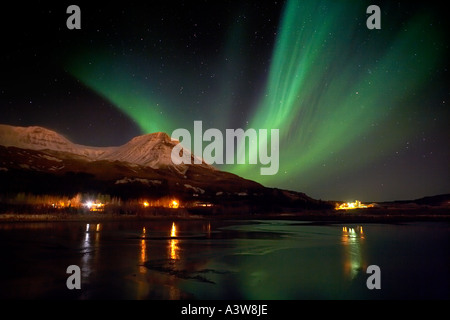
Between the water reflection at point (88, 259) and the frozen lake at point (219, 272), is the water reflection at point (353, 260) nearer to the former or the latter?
the frozen lake at point (219, 272)

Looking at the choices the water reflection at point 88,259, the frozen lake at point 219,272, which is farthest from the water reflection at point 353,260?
Result: the water reflection at point 88,259

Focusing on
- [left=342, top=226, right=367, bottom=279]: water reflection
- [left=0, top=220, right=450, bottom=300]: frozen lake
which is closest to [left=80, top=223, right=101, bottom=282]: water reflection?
[left=0, top=220, right=450, bottom=300]: frozen lake

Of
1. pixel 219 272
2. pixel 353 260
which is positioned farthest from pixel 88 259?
pixel 353 260

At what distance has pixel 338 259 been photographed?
105 ft

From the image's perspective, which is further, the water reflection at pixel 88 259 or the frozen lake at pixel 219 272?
the water reflection at pixel 88 259

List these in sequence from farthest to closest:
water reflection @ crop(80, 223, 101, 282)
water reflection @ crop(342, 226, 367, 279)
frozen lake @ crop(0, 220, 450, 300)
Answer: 1. water reflection @ crop(342, 226, 367, 279)
2. water reflection @ crop(80, 223, 101, 282)
3. frozen lake @ crop(0, 220, 450, 300)

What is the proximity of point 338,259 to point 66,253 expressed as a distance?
22.7m

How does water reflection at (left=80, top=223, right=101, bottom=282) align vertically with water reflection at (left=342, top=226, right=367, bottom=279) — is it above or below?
above

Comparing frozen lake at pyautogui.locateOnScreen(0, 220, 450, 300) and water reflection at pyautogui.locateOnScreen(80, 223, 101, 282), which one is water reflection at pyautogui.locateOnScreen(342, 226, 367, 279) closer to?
frozen lake at pyautogui.locateOnScreen(0, 220, 450, 300)

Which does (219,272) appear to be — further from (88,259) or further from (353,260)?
(353,260)

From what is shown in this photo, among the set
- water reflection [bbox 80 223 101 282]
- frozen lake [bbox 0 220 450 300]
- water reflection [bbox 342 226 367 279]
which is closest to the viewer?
frozen lake [bbox 0 220 450 300]

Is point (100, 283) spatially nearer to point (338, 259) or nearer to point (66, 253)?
point (66, 253)
